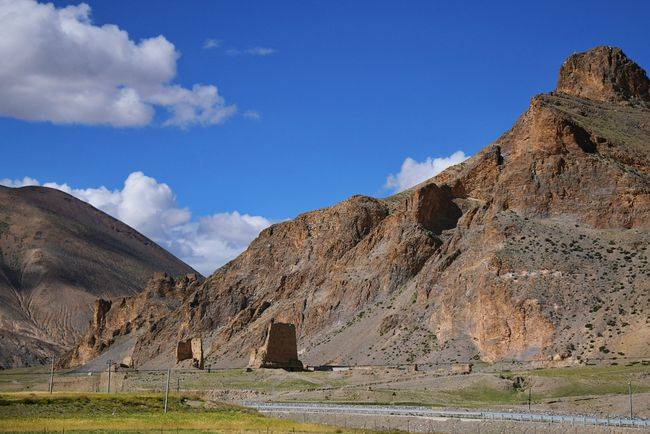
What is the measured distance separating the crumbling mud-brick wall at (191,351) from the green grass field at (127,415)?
44.0 metres

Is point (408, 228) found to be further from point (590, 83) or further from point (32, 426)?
point (32, 426)

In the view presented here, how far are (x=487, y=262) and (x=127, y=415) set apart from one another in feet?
173

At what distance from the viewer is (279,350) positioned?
371 feet

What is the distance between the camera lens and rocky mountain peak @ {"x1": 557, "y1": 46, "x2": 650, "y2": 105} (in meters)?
155

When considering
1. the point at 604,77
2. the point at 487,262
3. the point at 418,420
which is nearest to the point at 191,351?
the point at 487,262

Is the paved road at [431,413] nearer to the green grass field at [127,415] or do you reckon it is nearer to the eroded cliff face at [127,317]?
the green grass field at [127,415]

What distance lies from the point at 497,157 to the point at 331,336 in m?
31.2

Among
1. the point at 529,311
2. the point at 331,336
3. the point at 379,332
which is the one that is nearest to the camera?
the point at 529,311

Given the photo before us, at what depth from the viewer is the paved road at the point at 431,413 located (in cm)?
5678

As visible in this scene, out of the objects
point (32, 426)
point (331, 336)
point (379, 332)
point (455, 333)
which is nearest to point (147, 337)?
point (331, 336)

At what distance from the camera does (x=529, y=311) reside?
330ft

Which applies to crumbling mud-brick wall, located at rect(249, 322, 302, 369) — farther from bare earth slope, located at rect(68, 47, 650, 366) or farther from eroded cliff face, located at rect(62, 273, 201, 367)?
eroded cliff face, located at rect(62, 273, 201, 367)

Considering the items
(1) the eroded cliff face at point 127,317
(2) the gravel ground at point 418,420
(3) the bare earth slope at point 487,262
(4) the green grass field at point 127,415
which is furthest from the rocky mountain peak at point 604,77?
(2) the gravel ground at point 418,420

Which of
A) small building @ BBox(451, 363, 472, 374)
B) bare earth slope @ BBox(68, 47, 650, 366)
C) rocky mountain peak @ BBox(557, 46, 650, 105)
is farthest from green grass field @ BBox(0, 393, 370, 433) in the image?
rocky mountain peak @ BBox(557, 46, 650, 105)
